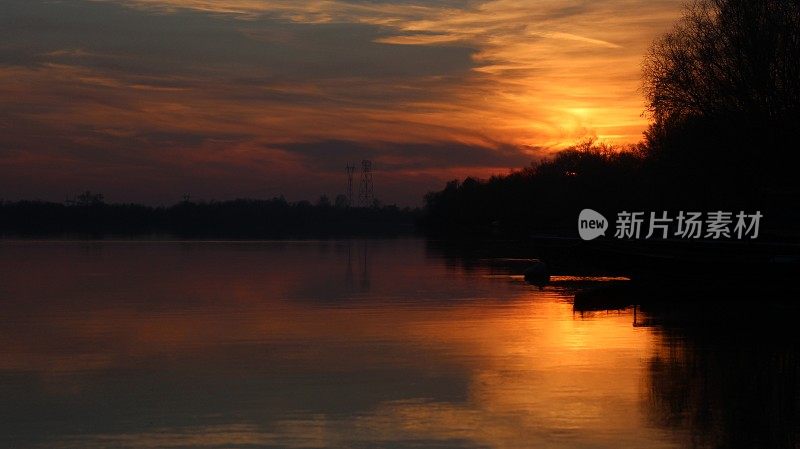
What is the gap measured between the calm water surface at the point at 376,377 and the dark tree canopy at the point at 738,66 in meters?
18.7

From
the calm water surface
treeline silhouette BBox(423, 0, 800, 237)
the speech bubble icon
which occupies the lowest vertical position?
the calm water surface

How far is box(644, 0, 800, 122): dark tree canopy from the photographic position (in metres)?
44.5

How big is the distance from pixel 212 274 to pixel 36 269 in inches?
425

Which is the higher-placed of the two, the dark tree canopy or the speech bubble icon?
the dark tree canopy

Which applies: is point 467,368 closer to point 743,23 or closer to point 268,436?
point 268,436

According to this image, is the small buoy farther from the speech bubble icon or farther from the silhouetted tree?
the silhouetted tree

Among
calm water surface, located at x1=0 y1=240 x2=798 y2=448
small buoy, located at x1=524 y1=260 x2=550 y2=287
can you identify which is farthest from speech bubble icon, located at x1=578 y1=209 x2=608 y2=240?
calm water surface, located at x1=0 y1=240 x2=798 y2=448

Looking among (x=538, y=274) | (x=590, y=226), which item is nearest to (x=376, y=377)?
(x=538, y=274)

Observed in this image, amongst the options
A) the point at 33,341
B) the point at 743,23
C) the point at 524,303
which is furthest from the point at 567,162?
the point at 33,341

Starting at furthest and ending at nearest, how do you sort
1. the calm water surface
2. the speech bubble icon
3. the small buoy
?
the speech bubble icon < the small buoy < the calm water surface

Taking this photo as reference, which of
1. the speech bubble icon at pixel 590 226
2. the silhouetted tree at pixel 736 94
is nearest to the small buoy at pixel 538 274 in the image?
the speech bubble icon at pixel 590 226

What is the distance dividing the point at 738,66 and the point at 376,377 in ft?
113

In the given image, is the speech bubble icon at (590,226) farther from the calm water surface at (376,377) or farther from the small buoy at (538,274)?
the calm water surface at (376,377)

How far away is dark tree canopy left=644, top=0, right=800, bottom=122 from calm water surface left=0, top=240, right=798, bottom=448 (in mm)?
18704
